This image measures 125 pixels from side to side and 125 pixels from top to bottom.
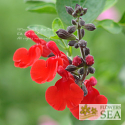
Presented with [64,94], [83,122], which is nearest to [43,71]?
[64,94]

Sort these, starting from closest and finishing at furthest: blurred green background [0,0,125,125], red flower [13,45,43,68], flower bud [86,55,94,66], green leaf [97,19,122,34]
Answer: flower bud [86,55,94,66]
red flower [13,45,43,68]
green leaf [97,19,122,34]
blurred green background [0,0,125,125]

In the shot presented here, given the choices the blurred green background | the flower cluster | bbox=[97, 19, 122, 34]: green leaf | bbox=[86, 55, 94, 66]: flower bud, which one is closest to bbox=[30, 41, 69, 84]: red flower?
the flower cluster

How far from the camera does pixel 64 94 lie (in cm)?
91

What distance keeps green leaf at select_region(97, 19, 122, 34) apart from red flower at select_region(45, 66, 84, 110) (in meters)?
0.43

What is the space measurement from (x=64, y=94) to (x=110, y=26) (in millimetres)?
528

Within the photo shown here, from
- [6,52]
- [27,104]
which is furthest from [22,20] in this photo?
[27,104]

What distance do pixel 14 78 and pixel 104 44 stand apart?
3.75 feet

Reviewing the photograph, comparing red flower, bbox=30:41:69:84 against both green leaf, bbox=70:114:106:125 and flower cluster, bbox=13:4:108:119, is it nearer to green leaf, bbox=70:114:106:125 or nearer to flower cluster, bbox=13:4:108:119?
flower cluster, bbox=13:4:108:119

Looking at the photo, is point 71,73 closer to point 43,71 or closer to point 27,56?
point 43,71

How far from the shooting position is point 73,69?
2.93ft

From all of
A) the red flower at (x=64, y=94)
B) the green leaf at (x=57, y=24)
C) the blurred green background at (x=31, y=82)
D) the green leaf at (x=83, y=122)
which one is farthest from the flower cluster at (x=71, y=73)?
the blurred green background at (x=31, y=82)

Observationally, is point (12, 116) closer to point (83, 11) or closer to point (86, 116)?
point (86, 116)

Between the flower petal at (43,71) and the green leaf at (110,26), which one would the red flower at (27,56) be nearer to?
the flower petal at (43,71)

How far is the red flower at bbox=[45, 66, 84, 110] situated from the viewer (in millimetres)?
869
